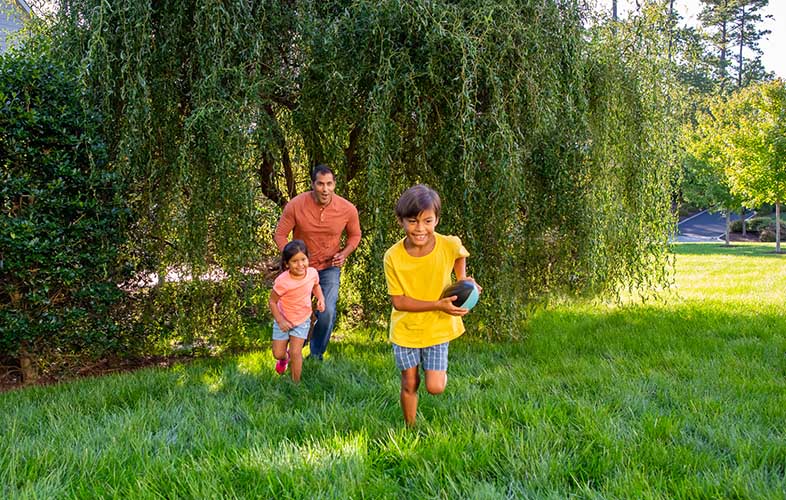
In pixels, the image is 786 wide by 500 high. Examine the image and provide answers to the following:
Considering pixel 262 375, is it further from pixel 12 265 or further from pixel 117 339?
pixel 12 265

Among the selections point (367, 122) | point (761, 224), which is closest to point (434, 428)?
point (367, 122)

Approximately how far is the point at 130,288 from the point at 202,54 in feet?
7.23

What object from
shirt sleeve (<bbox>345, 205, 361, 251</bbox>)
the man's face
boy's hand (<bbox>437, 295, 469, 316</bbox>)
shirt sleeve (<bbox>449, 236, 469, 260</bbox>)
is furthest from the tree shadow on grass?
boy's hand (<bbox>437, 295, 469, 316</bbox>)

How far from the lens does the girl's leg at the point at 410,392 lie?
2.79 meters

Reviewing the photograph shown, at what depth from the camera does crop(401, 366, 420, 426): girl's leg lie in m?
2.79

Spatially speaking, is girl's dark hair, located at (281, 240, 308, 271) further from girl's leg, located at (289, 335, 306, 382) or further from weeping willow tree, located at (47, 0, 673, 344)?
girl's leg, located at (289, 335, 306, 382)

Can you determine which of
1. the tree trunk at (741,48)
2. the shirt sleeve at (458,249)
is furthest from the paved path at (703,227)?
the shirt sleeve at (458,249)

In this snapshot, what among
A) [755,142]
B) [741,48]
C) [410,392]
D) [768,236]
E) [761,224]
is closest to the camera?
[410,392]

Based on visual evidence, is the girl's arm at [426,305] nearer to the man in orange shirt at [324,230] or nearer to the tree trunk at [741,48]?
the man in orange shirt at [324,230]

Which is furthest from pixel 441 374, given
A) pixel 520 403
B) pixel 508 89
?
pixel 508 89

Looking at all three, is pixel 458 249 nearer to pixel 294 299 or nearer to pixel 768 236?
pixel 294 299

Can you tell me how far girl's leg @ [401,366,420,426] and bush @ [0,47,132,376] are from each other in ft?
9.28

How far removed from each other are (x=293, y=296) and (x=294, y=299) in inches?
1.0

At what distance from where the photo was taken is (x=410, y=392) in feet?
Answer: 9.30
